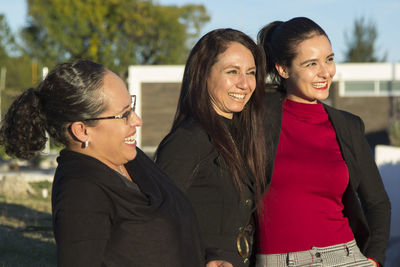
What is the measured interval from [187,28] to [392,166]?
43645mm

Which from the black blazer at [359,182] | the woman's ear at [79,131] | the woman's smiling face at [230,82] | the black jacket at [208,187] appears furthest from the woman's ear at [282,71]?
the woman's ear at [79,131]

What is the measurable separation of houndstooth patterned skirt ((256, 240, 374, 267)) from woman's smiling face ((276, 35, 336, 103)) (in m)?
0.85

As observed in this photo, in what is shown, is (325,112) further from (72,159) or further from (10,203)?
(10,203)

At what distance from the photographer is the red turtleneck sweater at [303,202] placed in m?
3.29

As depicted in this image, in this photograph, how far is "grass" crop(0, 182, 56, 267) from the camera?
445 centimetres

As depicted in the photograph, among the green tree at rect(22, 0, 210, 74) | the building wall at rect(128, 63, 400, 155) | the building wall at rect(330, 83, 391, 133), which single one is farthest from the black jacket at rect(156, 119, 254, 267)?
the green tree at rect(22, 0, 210, 74)

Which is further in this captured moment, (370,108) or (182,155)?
(370,108)

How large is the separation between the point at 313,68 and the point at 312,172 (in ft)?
2.06

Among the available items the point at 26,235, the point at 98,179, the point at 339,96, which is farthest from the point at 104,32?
the point at 98,179

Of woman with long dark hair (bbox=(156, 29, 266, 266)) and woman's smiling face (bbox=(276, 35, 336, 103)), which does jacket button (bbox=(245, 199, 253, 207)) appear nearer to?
woman with long dark hair (bbox=(156, 29, 266, 266))

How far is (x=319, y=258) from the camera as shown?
3.23 metres

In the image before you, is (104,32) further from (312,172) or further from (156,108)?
(312,172)

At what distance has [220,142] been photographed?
322cm

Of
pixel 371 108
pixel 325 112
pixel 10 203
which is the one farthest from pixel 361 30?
pixel 325 112
